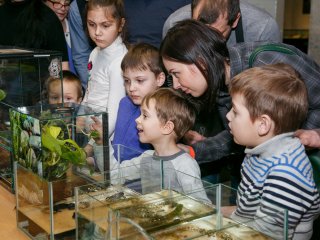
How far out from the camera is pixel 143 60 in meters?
2.20

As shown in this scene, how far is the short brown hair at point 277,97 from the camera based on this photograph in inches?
57.4

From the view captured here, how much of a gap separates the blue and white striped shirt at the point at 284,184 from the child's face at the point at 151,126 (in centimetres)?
48

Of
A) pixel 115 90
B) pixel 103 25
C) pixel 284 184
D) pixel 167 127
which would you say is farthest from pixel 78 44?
pixel 284 184

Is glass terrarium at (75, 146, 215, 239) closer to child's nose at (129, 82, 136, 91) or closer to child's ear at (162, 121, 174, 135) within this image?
child's ear at (162, 121, 174, 135)

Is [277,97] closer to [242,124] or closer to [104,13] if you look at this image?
[242,124]

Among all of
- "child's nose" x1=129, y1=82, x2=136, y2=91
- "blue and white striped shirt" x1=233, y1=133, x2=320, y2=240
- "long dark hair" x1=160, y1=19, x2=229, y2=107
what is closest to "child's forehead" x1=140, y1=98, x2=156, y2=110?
"long dark hair" x1=160, y1=19, x2=229, y2=107

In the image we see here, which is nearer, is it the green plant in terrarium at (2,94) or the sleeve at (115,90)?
the green plant in terrarium at (2,94)

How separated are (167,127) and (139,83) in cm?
38

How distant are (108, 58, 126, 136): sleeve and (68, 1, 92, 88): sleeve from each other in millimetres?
548

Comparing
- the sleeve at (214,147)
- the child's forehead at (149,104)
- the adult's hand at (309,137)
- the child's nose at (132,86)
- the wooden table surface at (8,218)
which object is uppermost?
the child's nose at (132,86)

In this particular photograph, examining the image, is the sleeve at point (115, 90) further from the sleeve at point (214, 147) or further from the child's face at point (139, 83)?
the sleeve at point (214, 147)


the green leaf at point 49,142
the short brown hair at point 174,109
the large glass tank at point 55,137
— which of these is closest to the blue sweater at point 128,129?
the short brown hair at point 174,109

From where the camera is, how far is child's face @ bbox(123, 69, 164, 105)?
2.19 metres

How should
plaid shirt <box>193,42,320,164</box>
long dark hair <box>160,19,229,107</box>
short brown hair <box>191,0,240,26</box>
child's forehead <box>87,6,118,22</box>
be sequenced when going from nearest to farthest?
plaid shirt <box>193,42,320,164</box> → long dark hair <box>160,19,229,107</box> → short brown hair <box>191,0,240,26</box> → child's forehead <box>87,6,118,22</box>
